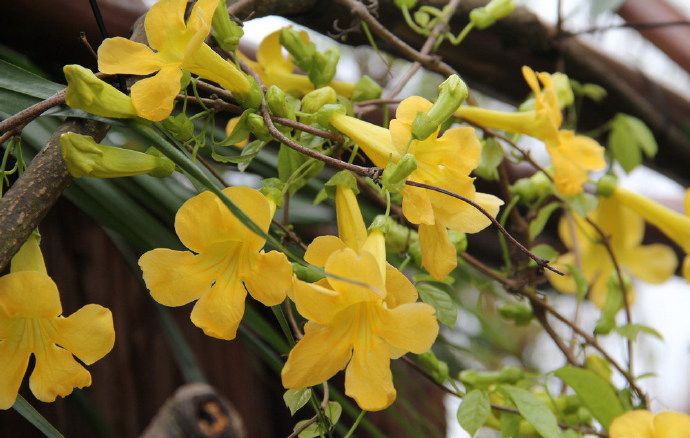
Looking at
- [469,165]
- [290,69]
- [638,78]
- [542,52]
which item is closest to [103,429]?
[290,69]

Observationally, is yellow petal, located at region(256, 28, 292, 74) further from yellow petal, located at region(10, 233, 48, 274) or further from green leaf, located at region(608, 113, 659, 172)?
green leaf, located at region(608, 113, 659, 172)

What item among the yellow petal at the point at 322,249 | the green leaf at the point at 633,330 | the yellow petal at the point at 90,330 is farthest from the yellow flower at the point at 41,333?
the green leaf at the point at 633,330

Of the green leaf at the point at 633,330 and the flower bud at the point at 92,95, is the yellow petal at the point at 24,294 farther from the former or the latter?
the green leaf at the point at 633,330

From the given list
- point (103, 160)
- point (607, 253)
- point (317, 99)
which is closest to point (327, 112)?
point (317, 99)

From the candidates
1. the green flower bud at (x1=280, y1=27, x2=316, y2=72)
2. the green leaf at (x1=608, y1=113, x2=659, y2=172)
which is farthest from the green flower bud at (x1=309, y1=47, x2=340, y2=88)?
the green leaf at (x1=608, y1=113, x2=659, y2=172)

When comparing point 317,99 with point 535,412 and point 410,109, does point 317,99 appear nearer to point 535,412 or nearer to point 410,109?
point 410,109
